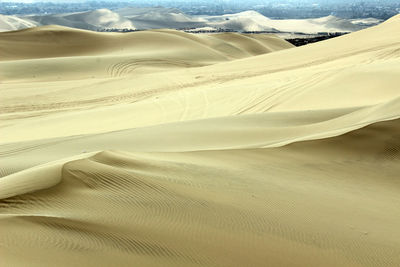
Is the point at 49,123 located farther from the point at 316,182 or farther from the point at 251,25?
the point at 251,25

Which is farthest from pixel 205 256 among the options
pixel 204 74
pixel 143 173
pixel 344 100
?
pixel 204 74

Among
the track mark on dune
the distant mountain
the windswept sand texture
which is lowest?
the track mark on dune

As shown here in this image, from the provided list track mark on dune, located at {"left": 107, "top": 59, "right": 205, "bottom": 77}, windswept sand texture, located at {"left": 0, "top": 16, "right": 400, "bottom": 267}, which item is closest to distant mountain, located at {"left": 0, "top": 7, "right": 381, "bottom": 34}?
track mark on dune, located at {"left": 107, "top": 59, "right": 205, "bottom": 77}

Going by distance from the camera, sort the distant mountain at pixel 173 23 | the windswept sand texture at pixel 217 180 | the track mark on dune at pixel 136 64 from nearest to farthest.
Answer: the windswept sand texture at pixel 217 180 < the track mark on dune at pixel 136 64 < the distant mountain at pixel 173 23

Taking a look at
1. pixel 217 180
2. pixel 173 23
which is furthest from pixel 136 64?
pixel 173 23

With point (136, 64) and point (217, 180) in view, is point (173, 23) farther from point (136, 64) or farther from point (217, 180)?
point (217, 180)

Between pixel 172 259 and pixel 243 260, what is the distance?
52 centimetres

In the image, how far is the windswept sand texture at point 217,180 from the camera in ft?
12.0

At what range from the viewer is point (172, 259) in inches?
137

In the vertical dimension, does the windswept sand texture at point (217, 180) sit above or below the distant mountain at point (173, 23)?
below

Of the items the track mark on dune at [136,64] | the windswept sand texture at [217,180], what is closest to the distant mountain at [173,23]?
the track mark on dune at [136,64]

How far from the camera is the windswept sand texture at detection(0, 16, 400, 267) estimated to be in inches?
144

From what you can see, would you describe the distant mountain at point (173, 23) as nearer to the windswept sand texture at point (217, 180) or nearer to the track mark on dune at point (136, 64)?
the track mark on dune at point (136, 64)

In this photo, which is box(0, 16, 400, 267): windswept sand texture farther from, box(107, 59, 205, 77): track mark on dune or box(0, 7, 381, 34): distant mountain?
box(0, 7, 381, 34): distant mountain
